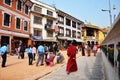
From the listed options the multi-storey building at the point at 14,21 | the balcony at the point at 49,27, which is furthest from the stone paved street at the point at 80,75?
the balcony at the point at 49,27

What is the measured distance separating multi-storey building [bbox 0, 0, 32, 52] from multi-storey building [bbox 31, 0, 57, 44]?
4.67 metres

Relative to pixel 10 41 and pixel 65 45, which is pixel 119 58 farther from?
pixel 65 45

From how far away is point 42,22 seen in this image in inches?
1962

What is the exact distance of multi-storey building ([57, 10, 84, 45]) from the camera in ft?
190

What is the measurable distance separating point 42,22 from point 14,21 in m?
16.2

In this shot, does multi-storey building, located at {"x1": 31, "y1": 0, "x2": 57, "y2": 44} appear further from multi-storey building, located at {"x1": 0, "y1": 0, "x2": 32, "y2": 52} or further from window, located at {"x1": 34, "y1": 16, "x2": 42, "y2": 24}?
multi-storey building, located at {"x1": 0, "y1": 0, "x2": 32, "y2": 52}

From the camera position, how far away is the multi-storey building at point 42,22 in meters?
45.8

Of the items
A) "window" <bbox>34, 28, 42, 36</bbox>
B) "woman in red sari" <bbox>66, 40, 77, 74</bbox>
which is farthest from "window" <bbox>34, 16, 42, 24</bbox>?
"woman in red sari" <bbox>66, 40, 77, 74</bbox>

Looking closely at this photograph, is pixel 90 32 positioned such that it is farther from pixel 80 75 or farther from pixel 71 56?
pixel 71 56

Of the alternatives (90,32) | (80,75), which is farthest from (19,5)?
(90,32)

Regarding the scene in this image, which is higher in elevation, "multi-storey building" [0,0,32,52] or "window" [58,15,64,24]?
"window" [58,15,64,24]

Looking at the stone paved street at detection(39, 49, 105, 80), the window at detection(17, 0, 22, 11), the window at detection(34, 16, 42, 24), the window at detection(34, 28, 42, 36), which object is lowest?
the stone paved street at detection(39, 49, 105, 80)

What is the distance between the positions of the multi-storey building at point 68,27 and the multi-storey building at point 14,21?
17.5 m

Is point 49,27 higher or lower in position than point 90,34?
higher
